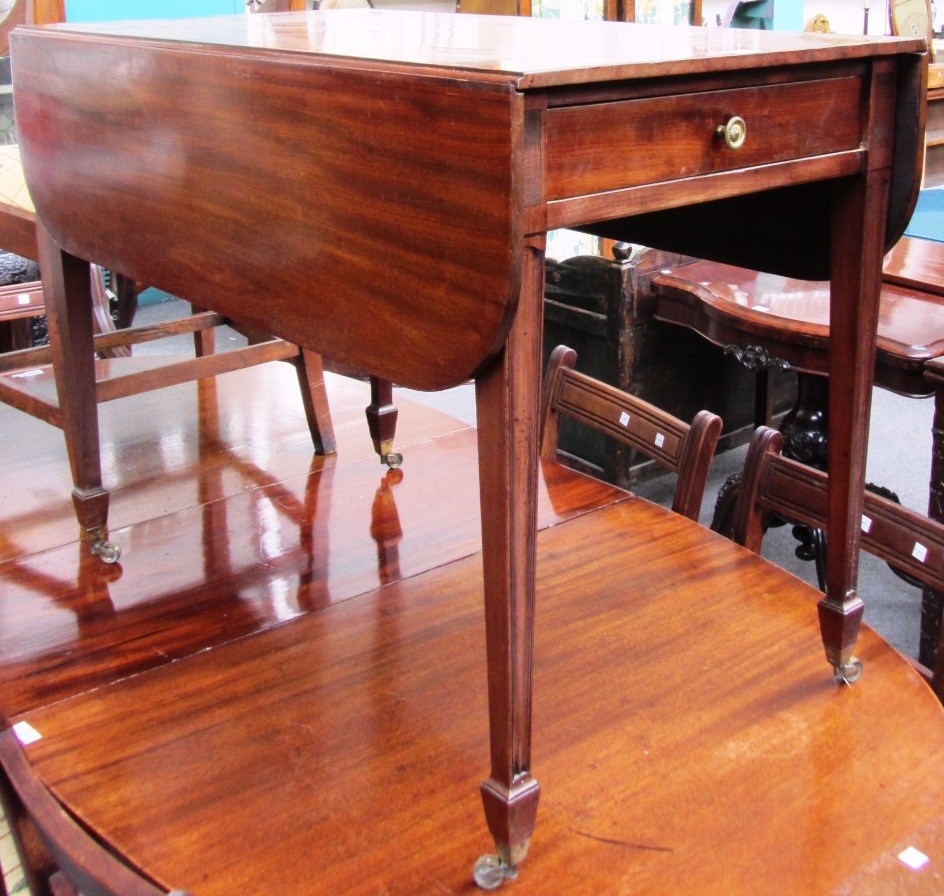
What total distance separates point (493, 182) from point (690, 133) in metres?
0.21

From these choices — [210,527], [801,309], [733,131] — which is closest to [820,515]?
[733,131]

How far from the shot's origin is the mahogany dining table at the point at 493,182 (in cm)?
88

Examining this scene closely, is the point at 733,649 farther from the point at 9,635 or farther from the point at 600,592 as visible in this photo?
the point at 9,635

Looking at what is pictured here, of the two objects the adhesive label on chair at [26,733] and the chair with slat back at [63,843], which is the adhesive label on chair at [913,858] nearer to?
the chair with slat back at [63,843]

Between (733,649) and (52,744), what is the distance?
73 cm

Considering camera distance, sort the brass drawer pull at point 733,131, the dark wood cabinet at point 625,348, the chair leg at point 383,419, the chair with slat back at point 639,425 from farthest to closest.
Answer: the dark wood cabinet at point 625,348 → the chair leg at point 383,419 → the chair with slat back at point 639,425 → the brass drawer pull at point 733,131

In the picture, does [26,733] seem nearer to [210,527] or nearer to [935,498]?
[210,527]

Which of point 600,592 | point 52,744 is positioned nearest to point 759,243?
point 600,592

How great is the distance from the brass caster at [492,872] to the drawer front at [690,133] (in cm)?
54

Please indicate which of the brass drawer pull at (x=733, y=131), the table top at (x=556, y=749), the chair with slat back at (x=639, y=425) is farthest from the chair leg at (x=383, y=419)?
the brass drawer pull at (x=733, y=131)

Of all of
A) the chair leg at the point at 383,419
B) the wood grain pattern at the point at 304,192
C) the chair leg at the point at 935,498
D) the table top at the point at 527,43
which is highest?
the table top at the point at 527,43

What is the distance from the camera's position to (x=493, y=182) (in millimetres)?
Result: 845

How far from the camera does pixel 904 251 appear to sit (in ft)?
9.12

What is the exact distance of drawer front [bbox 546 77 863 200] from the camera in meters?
0.89
